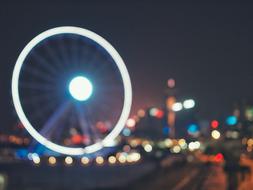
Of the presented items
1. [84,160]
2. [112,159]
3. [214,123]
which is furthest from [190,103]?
[214,123]

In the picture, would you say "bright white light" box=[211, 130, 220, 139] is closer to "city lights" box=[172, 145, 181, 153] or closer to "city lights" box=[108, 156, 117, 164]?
"city lights" box=[108, 156, 117, 164]

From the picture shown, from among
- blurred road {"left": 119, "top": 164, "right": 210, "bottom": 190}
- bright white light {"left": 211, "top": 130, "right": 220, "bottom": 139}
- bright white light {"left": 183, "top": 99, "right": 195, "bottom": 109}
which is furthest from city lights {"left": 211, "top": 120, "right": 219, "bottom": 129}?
bright white light {"left": 183, "top": 99, "right": 195, "bottom": 109}

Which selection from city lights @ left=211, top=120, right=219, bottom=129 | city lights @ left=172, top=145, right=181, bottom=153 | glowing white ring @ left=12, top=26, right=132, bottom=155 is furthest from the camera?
city lights @ left=172, top=145, right=181, bottom=153

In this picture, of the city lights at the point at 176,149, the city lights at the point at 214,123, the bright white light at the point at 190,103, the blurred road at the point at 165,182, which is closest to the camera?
the blurred road at the point at 165,182

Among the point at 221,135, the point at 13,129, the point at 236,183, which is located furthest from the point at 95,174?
the point at 13,129

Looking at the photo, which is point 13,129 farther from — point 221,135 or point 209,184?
point 209,184

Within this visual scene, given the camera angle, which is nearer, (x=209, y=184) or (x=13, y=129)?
(x=209, y=184)

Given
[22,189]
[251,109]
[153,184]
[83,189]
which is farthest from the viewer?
[251,109]

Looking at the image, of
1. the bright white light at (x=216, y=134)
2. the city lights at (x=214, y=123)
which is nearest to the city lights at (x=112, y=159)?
the bright white light at (x=216, y=134)

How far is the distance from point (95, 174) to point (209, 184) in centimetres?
574

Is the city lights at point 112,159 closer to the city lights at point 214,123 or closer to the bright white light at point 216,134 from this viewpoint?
the bright white light at point 216,134

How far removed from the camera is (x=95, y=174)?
3281 centimetres

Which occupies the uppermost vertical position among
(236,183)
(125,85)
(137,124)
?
(137,124)

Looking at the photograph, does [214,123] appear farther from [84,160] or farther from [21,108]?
[21,108]
